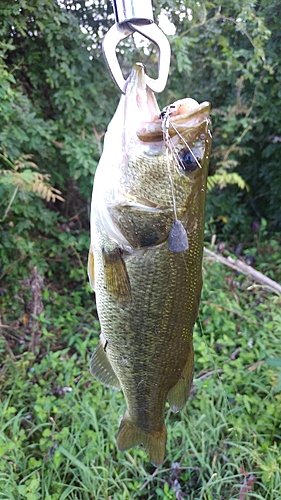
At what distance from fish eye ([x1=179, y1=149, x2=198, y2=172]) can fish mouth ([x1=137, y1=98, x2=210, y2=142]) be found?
0.17ft

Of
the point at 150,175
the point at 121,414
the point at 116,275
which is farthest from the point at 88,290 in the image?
the point at 150,175

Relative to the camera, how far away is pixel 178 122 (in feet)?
3.02

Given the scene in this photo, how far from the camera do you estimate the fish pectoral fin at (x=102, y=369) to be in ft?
3.94

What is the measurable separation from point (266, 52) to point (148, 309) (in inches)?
127

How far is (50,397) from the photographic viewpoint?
2309mm

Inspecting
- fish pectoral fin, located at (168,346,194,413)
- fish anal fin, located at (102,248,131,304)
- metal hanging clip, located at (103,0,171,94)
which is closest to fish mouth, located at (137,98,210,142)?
metal hanging clip, located at (103,0,171,94)

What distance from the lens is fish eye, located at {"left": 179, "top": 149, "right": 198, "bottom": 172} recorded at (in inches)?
37.8

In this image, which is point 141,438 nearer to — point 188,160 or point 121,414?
point 188,160

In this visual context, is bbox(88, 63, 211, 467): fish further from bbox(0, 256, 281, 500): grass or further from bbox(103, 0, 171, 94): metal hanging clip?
bbox(0, 256, 281, 500): grass

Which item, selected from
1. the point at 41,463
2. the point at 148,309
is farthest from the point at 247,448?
the point at 148,309

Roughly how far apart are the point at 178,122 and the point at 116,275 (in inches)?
16.4

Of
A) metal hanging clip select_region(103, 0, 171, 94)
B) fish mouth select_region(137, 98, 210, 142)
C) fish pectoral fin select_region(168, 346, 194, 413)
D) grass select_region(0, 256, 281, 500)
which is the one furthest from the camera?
grass select_region(0, 256, 281, 500)

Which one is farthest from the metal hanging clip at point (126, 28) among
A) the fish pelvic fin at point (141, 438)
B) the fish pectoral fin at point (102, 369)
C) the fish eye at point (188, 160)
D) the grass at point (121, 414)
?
the grass at point (121, 414)

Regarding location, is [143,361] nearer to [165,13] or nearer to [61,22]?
[61,22]
